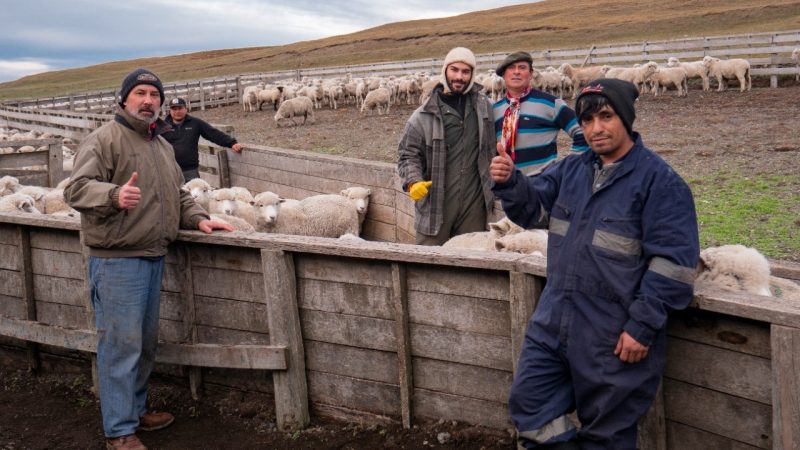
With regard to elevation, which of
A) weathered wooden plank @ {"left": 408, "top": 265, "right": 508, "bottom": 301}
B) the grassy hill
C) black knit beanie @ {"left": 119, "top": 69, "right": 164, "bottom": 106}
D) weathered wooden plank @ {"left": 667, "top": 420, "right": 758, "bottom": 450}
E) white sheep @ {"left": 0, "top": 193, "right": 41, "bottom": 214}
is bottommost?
weathered wooden plank @ {"left": 667, "top": 420, "right": 758, "bottom": 450}

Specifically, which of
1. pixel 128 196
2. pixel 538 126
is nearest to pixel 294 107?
pixel 538 126

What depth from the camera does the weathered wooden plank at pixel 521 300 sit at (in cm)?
409

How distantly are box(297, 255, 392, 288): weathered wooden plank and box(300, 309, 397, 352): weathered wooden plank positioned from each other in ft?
0.77

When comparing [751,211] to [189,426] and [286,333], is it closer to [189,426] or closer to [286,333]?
[286,333]

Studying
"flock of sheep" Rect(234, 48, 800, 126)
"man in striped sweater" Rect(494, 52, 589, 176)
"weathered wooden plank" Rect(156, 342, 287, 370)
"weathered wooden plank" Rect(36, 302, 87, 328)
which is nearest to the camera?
"weathered wooden plank" Rect(156, 342, 287, 370)

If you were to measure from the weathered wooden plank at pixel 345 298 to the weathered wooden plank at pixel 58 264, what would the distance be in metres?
2.05

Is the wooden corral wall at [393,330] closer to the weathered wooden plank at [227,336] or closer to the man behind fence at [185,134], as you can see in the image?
the weathered wooden plank at [227,336]

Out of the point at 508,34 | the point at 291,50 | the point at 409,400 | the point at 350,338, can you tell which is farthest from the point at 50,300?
the point at 291,50

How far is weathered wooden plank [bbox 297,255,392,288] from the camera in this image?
15.5 feet

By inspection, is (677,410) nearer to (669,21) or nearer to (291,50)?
(669,21)

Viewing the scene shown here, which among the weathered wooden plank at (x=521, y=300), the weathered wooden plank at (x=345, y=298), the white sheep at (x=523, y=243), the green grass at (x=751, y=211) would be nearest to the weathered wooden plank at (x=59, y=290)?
the weathered wooden plank at (x=345, y=298)

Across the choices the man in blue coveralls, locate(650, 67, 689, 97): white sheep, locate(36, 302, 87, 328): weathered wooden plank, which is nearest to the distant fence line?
locate(650, 67, 689, 97): white sheep

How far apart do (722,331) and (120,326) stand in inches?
137

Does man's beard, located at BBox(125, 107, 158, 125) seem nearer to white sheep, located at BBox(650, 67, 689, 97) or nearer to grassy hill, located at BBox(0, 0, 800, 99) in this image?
white sheep, located at BBox(650, 67, 689, 97)
